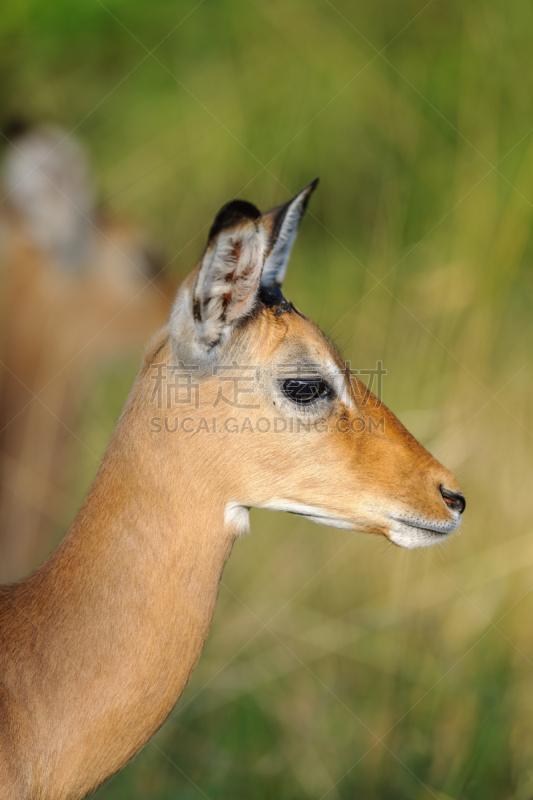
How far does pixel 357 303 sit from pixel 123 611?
334cm

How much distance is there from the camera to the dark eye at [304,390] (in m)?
2.12

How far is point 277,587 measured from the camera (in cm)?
443

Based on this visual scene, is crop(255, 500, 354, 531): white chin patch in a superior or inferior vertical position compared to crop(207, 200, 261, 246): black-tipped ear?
inferior

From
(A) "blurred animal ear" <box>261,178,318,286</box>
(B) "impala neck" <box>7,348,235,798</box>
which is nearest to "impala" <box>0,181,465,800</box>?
(B) "impala neck" <box>7,348,235,798</box>

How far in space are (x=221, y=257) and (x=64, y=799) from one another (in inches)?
58.9

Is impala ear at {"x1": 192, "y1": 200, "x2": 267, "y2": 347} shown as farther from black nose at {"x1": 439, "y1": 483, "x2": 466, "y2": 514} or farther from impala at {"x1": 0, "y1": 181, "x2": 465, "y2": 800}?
black nose at {"x1": 439, "y1": 483, "x2": 466, "y2": 514}

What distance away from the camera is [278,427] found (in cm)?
210

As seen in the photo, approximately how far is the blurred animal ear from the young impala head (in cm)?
32

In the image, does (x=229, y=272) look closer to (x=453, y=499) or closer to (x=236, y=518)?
(x=236, y=518)

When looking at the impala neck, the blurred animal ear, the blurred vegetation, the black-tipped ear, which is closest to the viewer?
the black-tipped ear

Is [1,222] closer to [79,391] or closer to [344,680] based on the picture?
[79,391]

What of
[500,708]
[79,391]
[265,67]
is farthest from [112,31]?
[500,708]

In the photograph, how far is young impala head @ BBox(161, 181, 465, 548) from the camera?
206cm

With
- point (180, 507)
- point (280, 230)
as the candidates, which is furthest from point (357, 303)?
point (180, 507)
